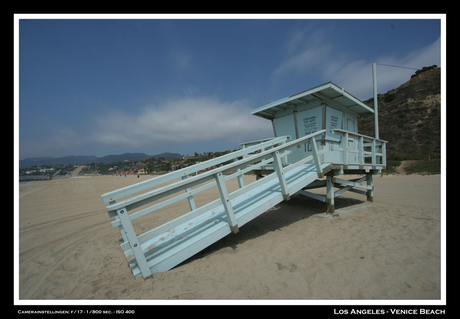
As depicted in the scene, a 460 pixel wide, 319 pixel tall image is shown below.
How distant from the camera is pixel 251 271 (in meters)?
2.76

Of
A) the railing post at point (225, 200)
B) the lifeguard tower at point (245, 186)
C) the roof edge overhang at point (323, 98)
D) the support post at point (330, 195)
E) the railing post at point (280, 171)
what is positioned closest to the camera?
the lifeguard tower at point (245, 186)

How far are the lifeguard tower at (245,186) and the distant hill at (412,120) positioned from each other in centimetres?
2299

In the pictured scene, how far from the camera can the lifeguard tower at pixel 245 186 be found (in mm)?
2729

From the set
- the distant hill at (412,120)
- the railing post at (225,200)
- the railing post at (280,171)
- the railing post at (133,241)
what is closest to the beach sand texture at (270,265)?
the railing post at (133,241)

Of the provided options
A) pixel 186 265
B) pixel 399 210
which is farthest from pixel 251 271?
pixel 399 210

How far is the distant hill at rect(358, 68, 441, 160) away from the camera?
2614 cm

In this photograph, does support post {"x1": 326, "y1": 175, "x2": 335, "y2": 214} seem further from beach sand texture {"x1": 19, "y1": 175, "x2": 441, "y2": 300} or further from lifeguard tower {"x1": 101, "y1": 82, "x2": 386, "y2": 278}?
beach sand texture {"x1": 19, "y1": 175, "x2": 441, "y2": 300}

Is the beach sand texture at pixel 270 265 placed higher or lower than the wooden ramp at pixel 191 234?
lower

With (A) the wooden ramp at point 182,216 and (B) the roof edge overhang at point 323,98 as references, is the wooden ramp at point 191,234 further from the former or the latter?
(B) the roof edge overhang at point 323,98

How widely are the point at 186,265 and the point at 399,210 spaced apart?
22.9 ft

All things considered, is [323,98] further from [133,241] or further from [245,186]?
[133,241]

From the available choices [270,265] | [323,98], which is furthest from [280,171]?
[323,98]

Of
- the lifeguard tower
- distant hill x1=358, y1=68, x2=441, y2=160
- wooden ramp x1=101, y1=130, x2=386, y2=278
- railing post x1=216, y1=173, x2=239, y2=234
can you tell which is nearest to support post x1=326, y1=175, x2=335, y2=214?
the lifeguard tower
